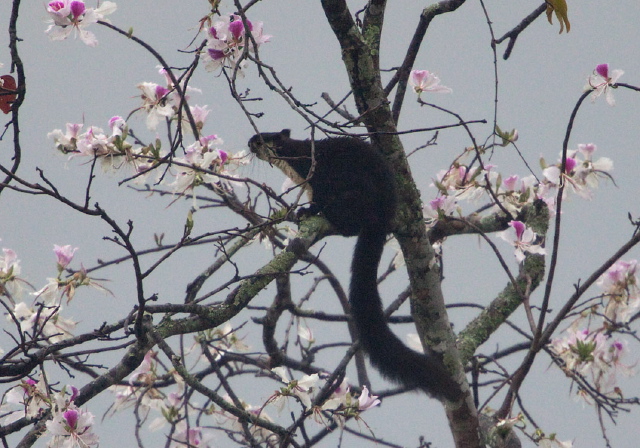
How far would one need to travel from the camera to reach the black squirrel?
8.01 feet

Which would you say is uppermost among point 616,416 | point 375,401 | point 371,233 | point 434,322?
point 371,233

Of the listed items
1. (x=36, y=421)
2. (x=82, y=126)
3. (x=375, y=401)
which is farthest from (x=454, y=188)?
(x=36, y=421)

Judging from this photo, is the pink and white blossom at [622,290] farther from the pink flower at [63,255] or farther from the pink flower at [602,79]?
the pink flower at [63,255]

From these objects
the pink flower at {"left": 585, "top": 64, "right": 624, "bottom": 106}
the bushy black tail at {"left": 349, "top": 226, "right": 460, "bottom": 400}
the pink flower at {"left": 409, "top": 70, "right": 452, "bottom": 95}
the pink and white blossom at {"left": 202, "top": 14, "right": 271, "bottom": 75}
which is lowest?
the bushy black tail at {"left": 349, "top": 226, "right": 460, "bottom": 400}

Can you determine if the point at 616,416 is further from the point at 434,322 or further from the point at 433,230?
the point at 433,230

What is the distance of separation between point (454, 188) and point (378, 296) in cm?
52

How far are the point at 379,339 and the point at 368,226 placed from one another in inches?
16.9

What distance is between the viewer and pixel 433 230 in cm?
295

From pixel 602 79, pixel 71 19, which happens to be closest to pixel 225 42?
pixel 71 19

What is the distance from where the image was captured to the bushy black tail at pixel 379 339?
2.42m

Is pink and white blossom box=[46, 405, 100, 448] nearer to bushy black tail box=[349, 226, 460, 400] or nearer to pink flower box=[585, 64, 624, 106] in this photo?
bushy black tail box=[349, 226, 460, 400]

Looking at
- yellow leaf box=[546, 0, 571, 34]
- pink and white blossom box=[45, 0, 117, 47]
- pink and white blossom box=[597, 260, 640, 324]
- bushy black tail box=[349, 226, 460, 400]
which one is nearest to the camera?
yellow leaf box=[546, 0, 571, 34]

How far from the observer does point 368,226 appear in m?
2.74

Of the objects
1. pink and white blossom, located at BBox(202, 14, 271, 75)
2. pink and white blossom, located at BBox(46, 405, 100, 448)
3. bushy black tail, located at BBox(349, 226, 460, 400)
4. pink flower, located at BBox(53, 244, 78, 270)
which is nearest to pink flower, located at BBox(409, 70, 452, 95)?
bushy black tail, located at BBox(349, 226, 460, 400)
